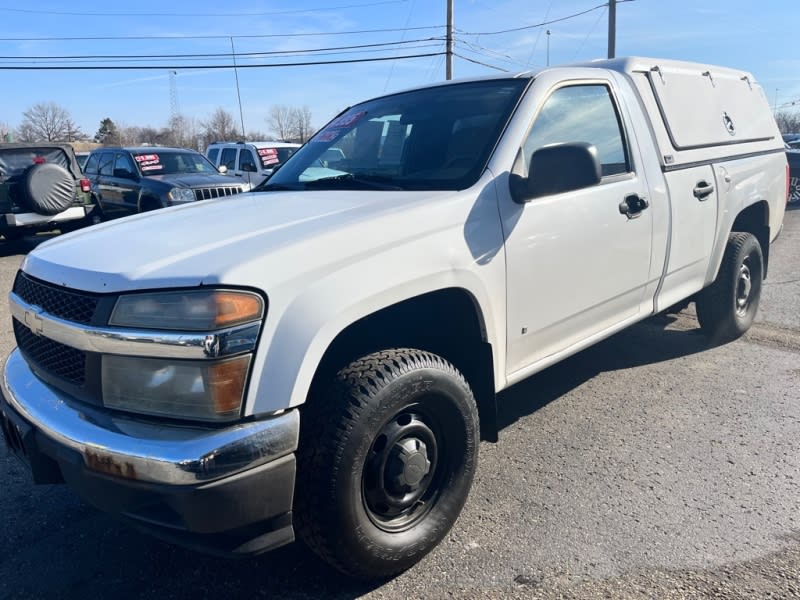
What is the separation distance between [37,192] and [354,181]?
864 cm

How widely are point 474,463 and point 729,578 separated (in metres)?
1.03

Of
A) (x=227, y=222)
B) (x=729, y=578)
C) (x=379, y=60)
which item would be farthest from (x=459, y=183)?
(x=379, y=60)

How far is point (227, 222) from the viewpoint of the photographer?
265 cm

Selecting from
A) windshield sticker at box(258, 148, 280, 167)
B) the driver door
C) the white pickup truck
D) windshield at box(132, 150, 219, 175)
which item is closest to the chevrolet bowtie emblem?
the white pickup truck

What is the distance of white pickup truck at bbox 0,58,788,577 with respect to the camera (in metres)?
1.98

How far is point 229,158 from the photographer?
14.9m

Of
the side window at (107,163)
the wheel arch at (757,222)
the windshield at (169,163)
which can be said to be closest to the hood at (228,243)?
the wheel arch at (757,222)

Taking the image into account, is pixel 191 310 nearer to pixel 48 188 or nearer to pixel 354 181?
pixel 354 181

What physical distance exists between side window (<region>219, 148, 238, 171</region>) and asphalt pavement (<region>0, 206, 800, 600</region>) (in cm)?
1191

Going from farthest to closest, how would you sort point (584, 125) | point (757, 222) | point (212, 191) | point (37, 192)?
1. point (212, 191)
2. point (37, 192)
3. point (757, 222)
4. point (584, 125)

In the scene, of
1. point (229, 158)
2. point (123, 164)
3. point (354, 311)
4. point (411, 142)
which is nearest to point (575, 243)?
point (411, 142)

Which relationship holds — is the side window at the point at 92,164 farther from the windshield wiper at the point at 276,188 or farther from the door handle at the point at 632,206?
the door handle at the point at 632,206

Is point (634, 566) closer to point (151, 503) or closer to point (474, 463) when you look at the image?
point (474, 463)

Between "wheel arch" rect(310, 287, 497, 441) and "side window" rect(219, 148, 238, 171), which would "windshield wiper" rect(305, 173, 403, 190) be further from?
"side window" rect(219, 148, 238, 171)
